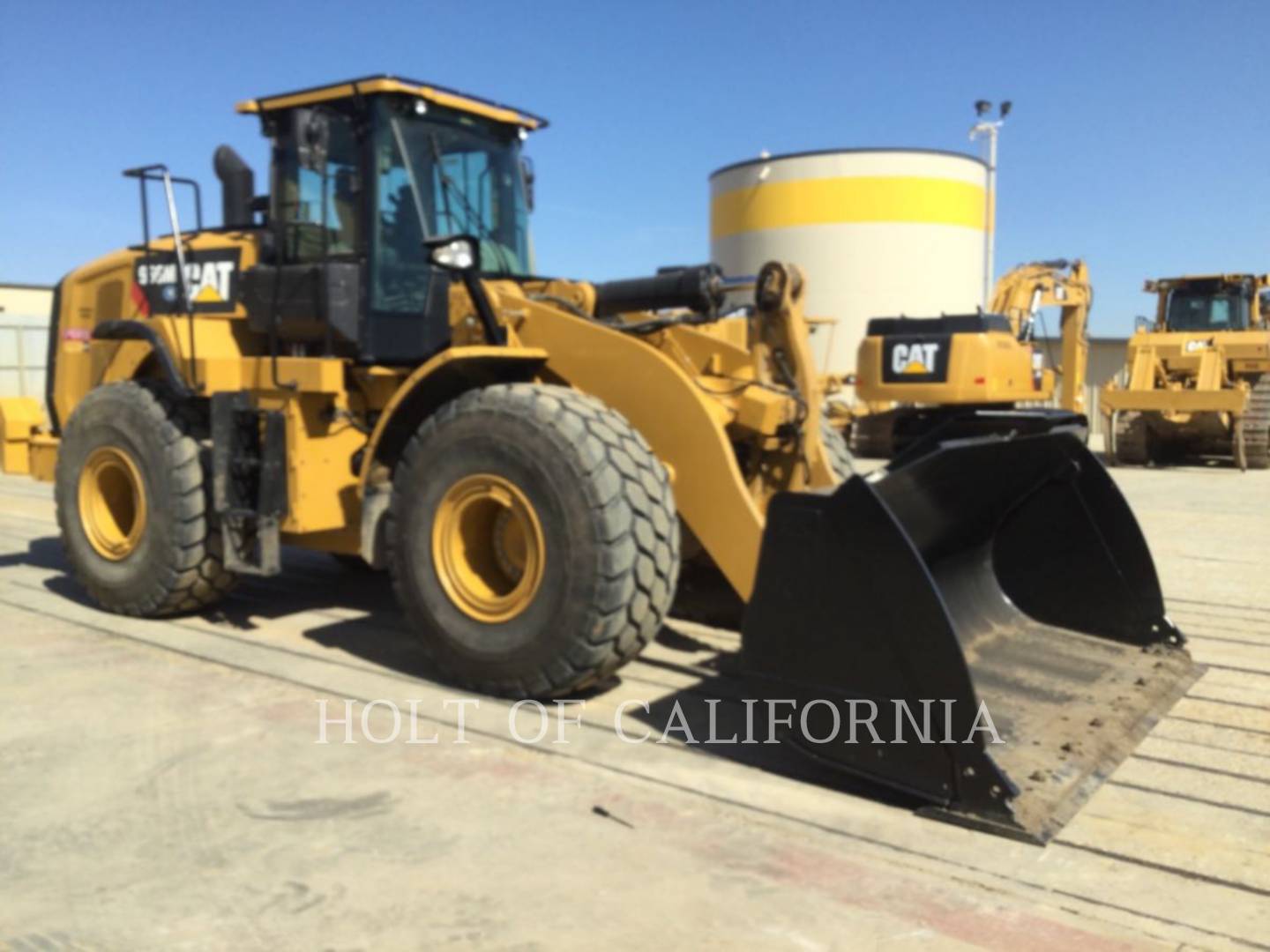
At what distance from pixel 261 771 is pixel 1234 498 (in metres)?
11.1

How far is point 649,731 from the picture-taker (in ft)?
13.1

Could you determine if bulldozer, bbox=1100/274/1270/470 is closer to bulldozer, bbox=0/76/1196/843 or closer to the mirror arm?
bulldozer, bbox=0/76/1196/843

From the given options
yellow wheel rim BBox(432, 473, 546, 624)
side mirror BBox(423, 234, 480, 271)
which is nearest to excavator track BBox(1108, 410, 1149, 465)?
side mirror BBox(423, 234, 480, 271)

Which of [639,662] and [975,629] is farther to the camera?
[639,662]

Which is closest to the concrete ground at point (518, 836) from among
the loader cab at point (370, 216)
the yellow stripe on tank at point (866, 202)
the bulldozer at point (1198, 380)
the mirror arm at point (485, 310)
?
the mirror arm at point (485, 310)

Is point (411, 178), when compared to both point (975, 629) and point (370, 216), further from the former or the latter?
point (975, 629)

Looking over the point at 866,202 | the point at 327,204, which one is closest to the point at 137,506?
the point at 327,204

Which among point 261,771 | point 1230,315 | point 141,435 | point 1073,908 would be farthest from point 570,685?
point 1230,315

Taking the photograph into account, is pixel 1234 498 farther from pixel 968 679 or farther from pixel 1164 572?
pixel 968 679

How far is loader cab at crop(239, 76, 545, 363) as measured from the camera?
17.1 ft

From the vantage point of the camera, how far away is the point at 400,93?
5223mm

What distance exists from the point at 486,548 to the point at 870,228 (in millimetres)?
24822

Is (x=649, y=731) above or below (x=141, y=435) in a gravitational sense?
below
